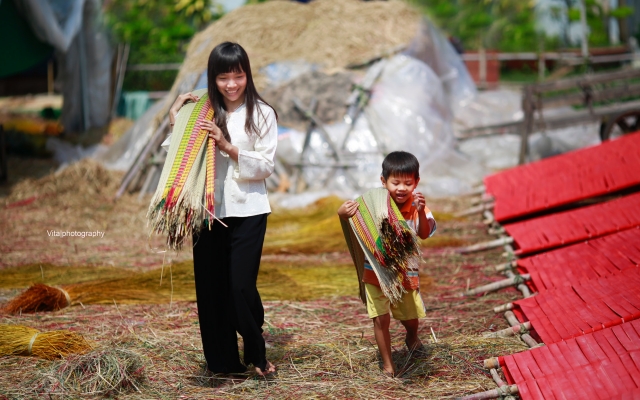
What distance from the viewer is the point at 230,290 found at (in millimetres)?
3777

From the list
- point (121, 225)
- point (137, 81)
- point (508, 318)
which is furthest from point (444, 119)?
point (137, 81)

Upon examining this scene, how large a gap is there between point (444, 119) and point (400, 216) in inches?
333

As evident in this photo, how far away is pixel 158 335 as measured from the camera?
14.9 feet

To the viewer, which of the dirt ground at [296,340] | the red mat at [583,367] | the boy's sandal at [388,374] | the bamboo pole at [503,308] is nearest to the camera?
the red mat at [583,367]

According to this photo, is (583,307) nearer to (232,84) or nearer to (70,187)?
(232,84)

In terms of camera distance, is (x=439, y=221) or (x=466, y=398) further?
(x=439, y=221)

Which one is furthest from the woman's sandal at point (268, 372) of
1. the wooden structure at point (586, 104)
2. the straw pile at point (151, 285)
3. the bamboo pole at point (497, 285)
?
the wooden structure at point (586, 104)

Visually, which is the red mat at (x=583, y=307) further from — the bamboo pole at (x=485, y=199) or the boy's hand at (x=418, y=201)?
the bamboo pole at (x=485, y=199)

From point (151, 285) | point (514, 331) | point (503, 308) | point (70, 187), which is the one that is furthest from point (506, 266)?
point (70, 187)

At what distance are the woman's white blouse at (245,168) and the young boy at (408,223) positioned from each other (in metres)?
0.42

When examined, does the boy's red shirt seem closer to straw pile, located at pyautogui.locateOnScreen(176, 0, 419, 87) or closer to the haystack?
the haystack

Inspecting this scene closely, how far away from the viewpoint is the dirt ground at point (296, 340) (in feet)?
12.2

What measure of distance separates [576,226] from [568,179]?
136cm

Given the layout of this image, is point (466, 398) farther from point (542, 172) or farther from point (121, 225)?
point (121, 225)
